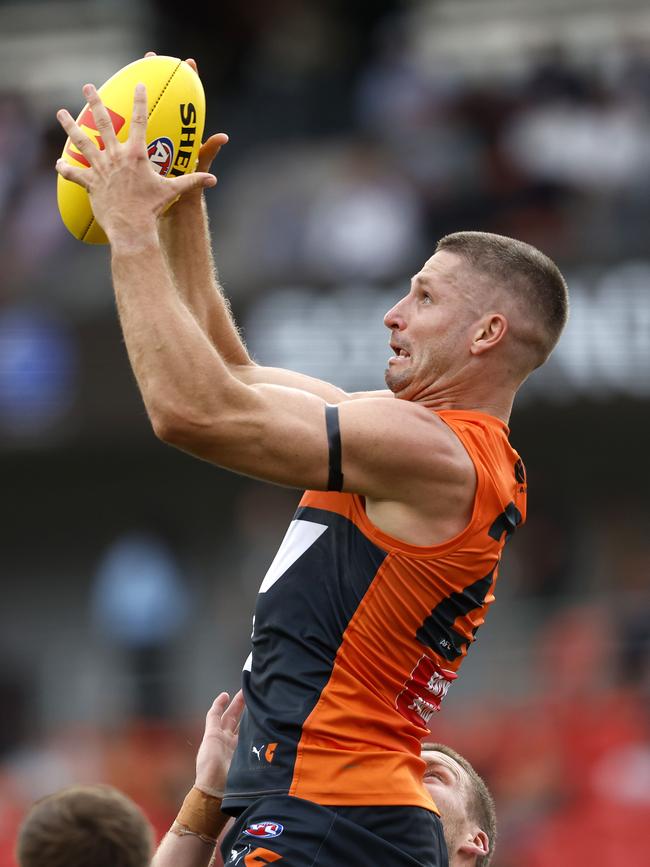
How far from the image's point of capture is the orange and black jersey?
3.98m

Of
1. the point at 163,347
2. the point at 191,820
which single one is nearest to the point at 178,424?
the point at 163,347

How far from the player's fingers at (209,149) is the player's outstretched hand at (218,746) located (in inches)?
63.0

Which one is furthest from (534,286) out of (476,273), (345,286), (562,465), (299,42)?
(299,42)

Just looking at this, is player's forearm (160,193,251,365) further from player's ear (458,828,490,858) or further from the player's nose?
player's ear (458,828,490,858)

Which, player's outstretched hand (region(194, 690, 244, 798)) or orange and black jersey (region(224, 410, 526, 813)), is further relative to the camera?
player's outstretched hand (region(194, 690, 244, 798))

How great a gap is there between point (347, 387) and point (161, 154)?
7.89m

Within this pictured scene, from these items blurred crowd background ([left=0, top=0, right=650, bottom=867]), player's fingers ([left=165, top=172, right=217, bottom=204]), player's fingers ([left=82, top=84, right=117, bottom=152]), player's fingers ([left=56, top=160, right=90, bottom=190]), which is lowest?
blurred crowd background ([left=0, top=0, right=650, bottom=867])

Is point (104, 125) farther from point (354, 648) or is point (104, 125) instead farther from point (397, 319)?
point (354, 648)

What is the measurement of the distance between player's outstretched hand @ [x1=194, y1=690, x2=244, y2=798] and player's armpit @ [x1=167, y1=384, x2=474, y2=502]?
0.92 meters

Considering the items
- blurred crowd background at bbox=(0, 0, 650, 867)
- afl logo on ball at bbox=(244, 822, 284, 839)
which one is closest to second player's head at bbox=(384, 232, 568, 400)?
afl logo on ball at bbox=(244, 822, 284, 839)

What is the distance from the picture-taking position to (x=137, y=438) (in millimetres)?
14055

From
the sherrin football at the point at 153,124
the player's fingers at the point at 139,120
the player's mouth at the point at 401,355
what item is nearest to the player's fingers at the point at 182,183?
the player's fingers at the point at 139,120

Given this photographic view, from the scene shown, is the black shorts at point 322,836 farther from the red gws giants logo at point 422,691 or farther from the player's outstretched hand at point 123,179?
the player's outstretched hand at point 123,179

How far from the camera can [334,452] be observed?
12.9 feet
